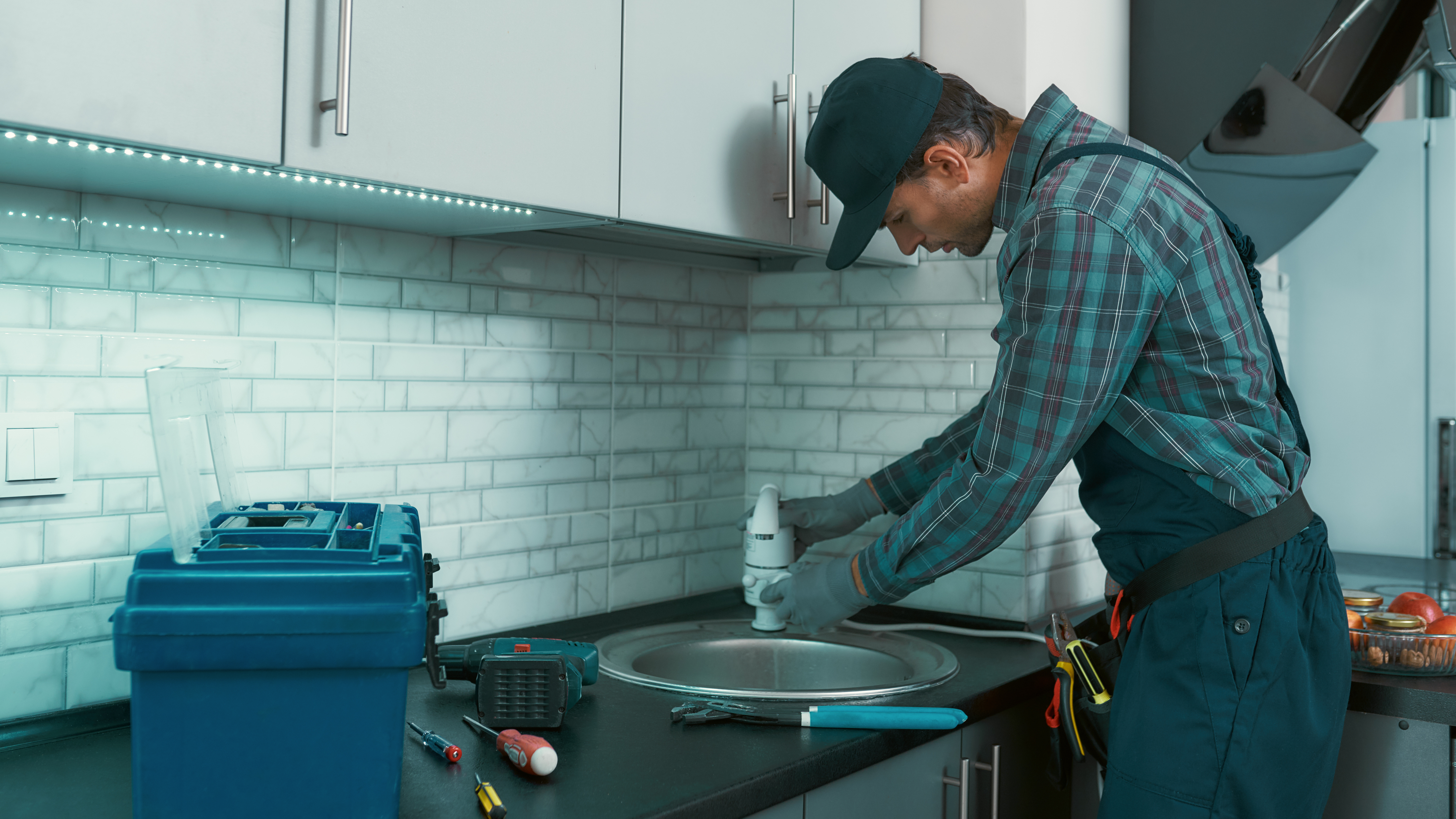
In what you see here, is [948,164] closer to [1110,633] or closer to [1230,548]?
[1230,548]

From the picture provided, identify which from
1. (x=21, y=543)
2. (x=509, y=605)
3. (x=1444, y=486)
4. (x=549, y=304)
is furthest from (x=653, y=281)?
(x=1444, y=486)

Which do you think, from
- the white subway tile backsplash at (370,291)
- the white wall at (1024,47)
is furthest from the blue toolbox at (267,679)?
the white wall at (1024,47)

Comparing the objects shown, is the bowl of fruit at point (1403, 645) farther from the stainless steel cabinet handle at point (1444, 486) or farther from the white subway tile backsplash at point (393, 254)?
the stainless steel cabinet handle at point (1444, 486)

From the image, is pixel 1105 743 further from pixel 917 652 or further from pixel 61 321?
pixel 61 321

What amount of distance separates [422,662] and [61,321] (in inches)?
25.2

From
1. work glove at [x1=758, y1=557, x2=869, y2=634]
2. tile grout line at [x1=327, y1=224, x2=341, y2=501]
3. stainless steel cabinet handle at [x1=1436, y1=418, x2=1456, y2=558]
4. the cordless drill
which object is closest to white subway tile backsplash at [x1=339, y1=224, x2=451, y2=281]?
→ tile grout line at [x1=327, y1=224, x2=341, y2=501]

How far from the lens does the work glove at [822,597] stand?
1399 mm

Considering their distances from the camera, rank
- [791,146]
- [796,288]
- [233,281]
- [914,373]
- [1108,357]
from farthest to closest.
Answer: [796,288] < [914,373] < [791,146] < [233,281] < [1108,357]

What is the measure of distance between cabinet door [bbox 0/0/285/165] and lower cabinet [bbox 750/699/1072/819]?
85cm

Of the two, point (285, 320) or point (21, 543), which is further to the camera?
point (285, 320)

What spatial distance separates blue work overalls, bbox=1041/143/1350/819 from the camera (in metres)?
1.21

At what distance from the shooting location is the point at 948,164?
54.7 inches

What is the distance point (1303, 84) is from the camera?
2430 mm

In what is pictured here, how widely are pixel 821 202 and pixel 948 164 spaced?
31 cm
